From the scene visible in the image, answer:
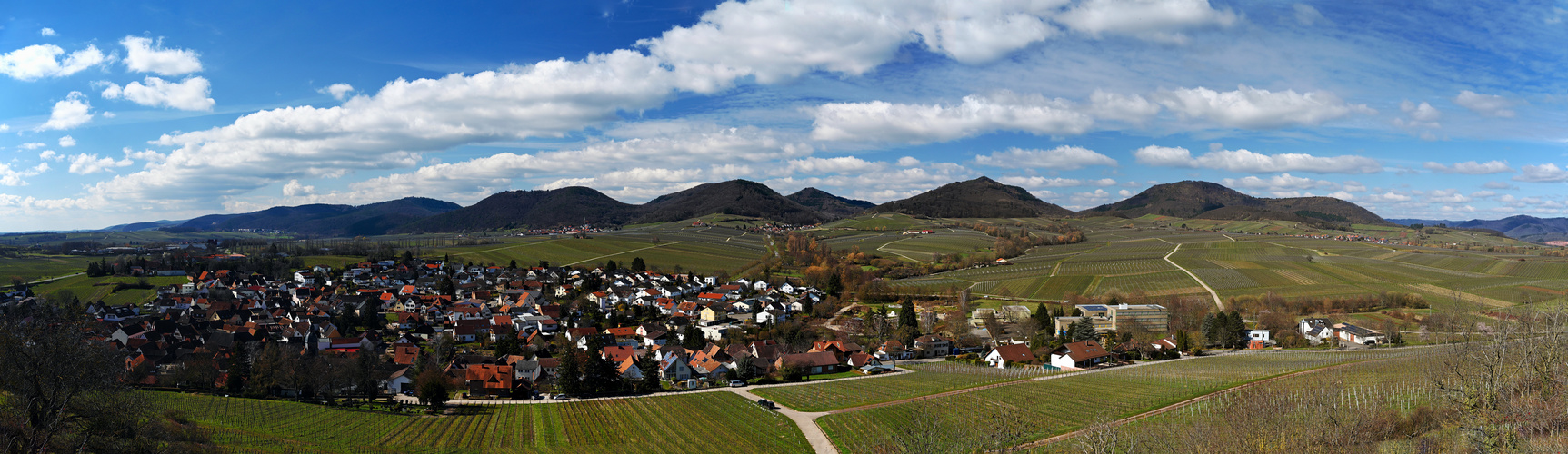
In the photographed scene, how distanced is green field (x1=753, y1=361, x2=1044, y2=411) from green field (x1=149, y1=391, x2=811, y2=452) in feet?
8.91

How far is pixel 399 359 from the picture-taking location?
4503cm

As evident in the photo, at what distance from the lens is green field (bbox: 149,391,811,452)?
27.0 meters

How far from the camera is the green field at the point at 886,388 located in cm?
3519

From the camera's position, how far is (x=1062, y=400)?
3344cm

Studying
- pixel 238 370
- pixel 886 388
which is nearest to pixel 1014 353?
pixel 886 388

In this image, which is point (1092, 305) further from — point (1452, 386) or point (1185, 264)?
point (1452, 386)

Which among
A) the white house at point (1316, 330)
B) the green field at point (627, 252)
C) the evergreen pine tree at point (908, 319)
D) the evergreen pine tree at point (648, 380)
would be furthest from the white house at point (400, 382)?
the white house at point (1316, 330)

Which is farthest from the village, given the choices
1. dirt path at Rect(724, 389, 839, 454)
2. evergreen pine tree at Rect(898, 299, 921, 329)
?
dirt path at Rect(724, 389, 839, 454)

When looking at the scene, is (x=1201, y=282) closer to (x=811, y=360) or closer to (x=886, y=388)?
(x=811, y=360)

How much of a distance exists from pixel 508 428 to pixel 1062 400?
24382mm

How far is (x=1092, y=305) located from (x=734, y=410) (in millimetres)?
44419

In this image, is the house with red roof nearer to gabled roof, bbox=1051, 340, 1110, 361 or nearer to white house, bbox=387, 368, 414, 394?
white house, bbox=387, 368, 414, 394

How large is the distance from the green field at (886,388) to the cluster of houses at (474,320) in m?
5.02

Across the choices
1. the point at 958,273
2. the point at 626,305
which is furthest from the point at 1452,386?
the point at 958,273
